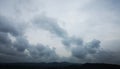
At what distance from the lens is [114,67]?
625ft

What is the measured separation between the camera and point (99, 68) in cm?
18862

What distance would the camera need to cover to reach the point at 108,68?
7283 inches

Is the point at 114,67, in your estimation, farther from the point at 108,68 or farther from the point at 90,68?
the point at 90,68

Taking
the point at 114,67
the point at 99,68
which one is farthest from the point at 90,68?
the point at 114,67

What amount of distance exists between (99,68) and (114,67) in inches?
778

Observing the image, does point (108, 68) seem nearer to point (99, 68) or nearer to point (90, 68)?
point (99, 68)

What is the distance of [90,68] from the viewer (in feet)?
652

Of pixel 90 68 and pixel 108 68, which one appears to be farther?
pixel 90 68

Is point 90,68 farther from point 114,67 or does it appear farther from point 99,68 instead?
point 114,67

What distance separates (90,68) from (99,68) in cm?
1389

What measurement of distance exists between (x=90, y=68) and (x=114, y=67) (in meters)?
30.3

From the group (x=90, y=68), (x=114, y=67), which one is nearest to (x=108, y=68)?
(x=114, y=67)
